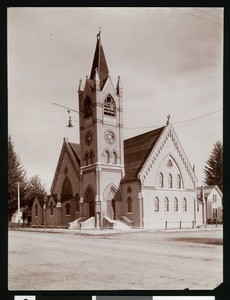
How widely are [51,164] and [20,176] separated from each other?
175 millimetres

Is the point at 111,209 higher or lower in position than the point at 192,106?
lower

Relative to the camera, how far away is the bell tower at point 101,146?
8.84 ft

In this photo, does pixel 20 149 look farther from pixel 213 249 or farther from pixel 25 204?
pixel 213 249

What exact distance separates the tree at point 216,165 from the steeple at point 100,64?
2.30ft

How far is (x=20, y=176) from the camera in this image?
8.59ft

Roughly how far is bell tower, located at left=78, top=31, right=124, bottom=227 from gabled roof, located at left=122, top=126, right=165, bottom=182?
0.13 feet

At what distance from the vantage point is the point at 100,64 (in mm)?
2641

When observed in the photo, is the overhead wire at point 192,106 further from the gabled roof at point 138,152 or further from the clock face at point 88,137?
the clock face at point 88,137

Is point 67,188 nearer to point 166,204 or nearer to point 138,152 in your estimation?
point 138,152

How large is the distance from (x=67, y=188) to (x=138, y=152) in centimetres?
44

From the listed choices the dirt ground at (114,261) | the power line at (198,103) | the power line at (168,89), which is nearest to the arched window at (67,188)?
the dirt ground at (114,261)

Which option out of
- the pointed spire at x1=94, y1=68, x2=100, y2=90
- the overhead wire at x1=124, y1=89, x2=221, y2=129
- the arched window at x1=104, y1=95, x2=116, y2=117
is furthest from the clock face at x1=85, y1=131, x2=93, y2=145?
the overhead wire at x1=124, y1=89, x2=221, y2=129

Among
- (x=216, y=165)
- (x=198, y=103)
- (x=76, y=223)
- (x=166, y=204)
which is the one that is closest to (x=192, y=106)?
(x=198, y=103)
